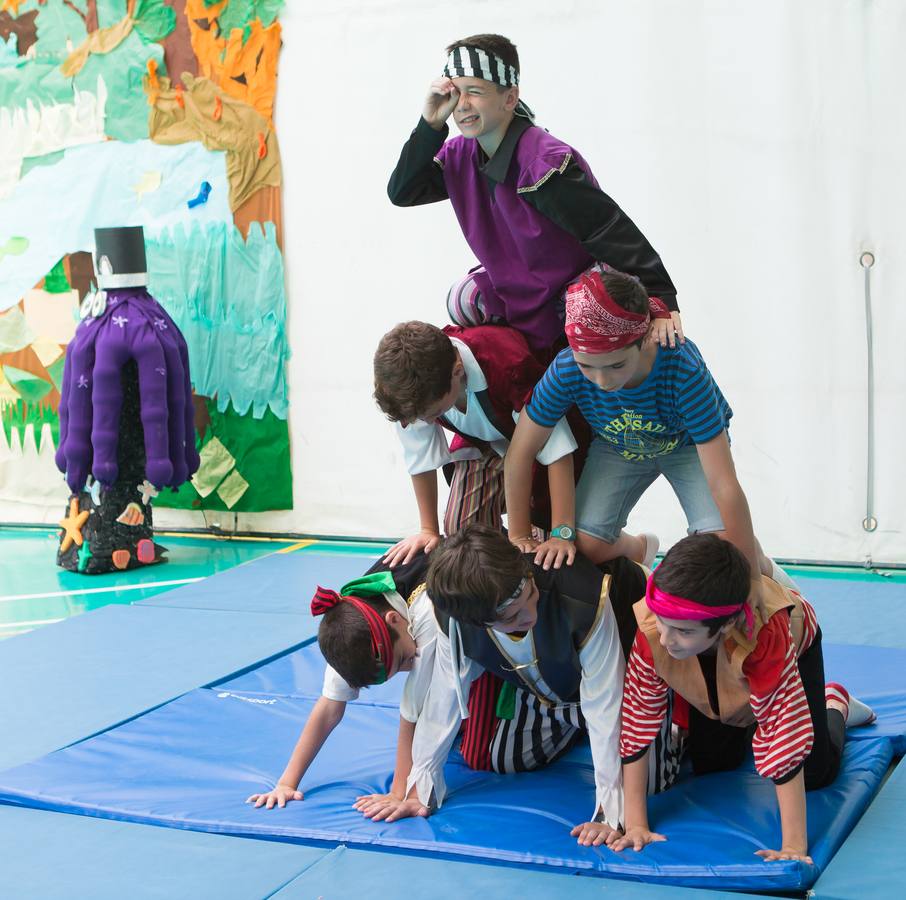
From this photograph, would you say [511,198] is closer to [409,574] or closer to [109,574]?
[409,574]

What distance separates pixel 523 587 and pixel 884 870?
0.89 metres

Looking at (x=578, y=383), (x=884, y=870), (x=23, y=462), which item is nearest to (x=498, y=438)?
(x=578, y=383)

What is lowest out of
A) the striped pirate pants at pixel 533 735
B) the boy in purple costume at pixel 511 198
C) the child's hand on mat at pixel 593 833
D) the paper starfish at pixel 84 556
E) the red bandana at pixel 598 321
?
the child's hand on mat at pixel 593 833

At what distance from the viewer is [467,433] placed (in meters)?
3.27

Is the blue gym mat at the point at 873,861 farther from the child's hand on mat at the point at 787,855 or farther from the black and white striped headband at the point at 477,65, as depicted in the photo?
the black and white striped headband at the point at 477,65

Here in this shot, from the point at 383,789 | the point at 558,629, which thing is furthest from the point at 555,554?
the point at 383,789

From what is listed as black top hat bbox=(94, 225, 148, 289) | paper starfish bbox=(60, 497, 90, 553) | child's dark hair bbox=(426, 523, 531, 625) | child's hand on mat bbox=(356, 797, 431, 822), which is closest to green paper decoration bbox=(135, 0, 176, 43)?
black top hat bbox=(94, 225, 148, 289)

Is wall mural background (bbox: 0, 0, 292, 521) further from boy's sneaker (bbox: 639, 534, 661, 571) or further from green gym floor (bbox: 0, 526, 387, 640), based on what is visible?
boy's sneaker (bbox: 639, 534, 661, 571)

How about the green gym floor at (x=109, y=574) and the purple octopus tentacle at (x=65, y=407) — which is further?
the purple octopus tentacle at (x=65, y=407)

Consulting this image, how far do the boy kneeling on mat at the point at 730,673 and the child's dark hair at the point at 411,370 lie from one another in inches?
27.3

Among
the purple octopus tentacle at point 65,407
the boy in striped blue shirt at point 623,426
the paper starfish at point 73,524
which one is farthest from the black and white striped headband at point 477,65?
the paper starfish at point 73,524

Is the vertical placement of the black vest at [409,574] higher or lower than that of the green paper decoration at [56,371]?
lower

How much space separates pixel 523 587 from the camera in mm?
2562

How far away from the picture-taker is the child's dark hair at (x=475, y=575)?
251cm
